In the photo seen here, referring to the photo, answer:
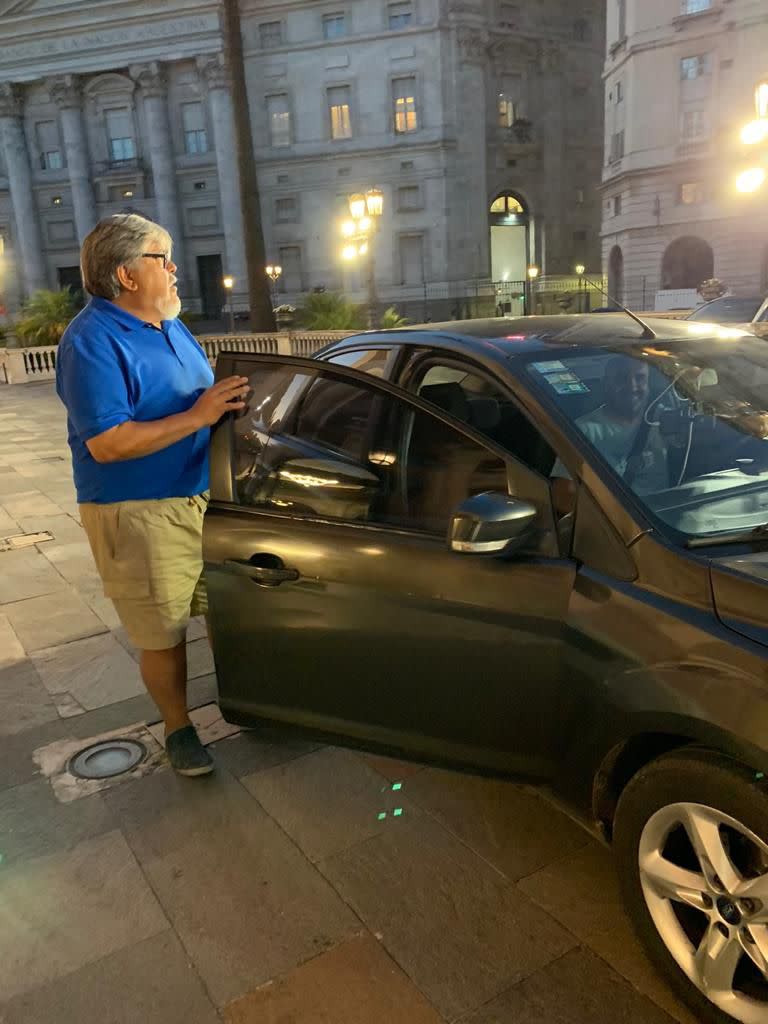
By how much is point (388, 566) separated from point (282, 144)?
46.6 metres

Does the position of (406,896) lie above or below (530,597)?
below

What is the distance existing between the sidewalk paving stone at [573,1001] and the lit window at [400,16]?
46901mm

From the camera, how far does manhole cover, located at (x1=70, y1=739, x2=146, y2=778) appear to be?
11.0ft

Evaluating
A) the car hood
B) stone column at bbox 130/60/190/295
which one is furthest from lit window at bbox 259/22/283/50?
the car hood

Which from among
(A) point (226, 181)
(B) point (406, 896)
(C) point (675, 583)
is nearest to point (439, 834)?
(B) point (406, 896)

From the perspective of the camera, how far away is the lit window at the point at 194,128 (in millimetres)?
45062

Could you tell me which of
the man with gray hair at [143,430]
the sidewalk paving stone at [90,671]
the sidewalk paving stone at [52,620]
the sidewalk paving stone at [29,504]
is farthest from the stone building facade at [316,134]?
the man with gray hair at [143,430]

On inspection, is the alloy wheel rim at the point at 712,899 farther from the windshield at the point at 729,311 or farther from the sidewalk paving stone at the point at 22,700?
the windshield at the point at 729,311

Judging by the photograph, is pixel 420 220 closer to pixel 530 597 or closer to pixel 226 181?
pixel 226 181

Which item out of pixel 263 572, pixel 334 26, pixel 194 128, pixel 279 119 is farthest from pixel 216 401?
pixel 194 128

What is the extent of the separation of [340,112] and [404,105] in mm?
3528

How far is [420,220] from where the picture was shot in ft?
139

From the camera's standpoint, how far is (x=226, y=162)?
4359 cm

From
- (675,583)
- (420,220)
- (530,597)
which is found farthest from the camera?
(420,220)
